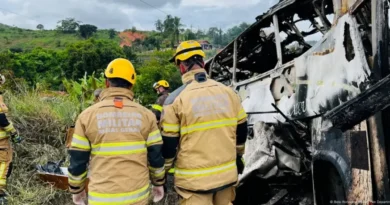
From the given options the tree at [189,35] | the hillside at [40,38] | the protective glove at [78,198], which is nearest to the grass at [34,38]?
Answer: the hillside at [40,38]

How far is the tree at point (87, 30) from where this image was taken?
70.9 metres

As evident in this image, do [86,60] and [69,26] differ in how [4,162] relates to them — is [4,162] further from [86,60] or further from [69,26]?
[69,26]

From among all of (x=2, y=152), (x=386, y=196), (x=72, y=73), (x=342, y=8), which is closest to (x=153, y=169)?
(x=386, y=196)

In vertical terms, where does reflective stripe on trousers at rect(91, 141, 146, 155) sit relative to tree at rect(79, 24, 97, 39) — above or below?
below

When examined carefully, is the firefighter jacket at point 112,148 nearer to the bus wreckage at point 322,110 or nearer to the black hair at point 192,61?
the black hair at point 192,61

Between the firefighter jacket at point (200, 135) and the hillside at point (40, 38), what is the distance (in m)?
63.0

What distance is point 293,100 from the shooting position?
318cm

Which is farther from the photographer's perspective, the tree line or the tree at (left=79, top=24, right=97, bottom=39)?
the tree at (left=79, top=24, right=97, bottom=39)

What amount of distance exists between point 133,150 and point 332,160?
1234 mm

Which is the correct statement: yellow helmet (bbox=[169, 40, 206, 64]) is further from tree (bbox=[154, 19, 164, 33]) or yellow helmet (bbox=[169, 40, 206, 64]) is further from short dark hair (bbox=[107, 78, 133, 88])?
tree (bbox=[154, 19, 164, 33])

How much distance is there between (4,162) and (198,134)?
9.99ft

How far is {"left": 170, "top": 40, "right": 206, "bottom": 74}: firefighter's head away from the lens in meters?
2.61

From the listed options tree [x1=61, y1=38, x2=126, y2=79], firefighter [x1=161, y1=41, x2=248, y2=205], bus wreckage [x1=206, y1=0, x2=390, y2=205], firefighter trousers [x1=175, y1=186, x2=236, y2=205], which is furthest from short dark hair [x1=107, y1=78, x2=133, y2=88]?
tree [x1=61, y1=38, x2=126, y2=79]

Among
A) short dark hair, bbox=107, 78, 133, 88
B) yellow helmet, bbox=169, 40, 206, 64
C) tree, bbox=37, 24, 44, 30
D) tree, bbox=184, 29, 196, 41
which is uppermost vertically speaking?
tree, bbox=37, 24, 44, 30
